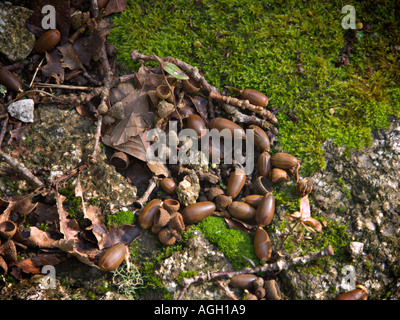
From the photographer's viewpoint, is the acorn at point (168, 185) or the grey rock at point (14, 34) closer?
the acorn at point (168, 185)

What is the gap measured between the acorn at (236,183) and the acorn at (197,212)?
280 millimetres

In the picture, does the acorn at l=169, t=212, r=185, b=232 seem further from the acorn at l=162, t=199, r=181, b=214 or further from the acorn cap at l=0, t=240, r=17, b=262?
the acorn cap at l=0, t=240, r=17, b=262

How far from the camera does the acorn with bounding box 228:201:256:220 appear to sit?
11.0ft

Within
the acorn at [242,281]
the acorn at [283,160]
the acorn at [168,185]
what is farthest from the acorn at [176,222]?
the acorn at [283,160]

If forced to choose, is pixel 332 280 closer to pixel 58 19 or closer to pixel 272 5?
pixel 272 5

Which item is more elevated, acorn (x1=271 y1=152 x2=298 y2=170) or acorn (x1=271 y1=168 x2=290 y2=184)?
acorn (x1=271 y1=152 x2=298 y2=170)

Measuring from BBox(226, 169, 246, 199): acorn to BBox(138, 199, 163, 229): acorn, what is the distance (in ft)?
2.57

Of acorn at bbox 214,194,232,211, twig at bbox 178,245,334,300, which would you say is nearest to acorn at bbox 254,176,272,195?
acorn at bbox 214,194,232,211

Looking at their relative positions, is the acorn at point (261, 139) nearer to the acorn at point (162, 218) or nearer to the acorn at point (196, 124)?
the acorn at point (196, 124)

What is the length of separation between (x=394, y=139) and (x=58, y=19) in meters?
4.15

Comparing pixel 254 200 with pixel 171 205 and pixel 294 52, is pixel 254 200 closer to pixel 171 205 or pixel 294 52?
pixel 171 205

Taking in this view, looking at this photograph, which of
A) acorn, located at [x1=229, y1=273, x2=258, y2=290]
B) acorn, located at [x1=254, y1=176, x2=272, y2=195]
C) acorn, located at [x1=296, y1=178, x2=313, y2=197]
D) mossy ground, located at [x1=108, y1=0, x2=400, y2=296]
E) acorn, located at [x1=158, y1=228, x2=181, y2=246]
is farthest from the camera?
mossy ground, located at [x1=108, y1=0, x2=400, y2=296]

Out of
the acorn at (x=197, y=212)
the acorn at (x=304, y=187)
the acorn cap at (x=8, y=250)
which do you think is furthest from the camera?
the acorn at (x=304, y=187)

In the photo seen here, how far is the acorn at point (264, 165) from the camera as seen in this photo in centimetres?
355
